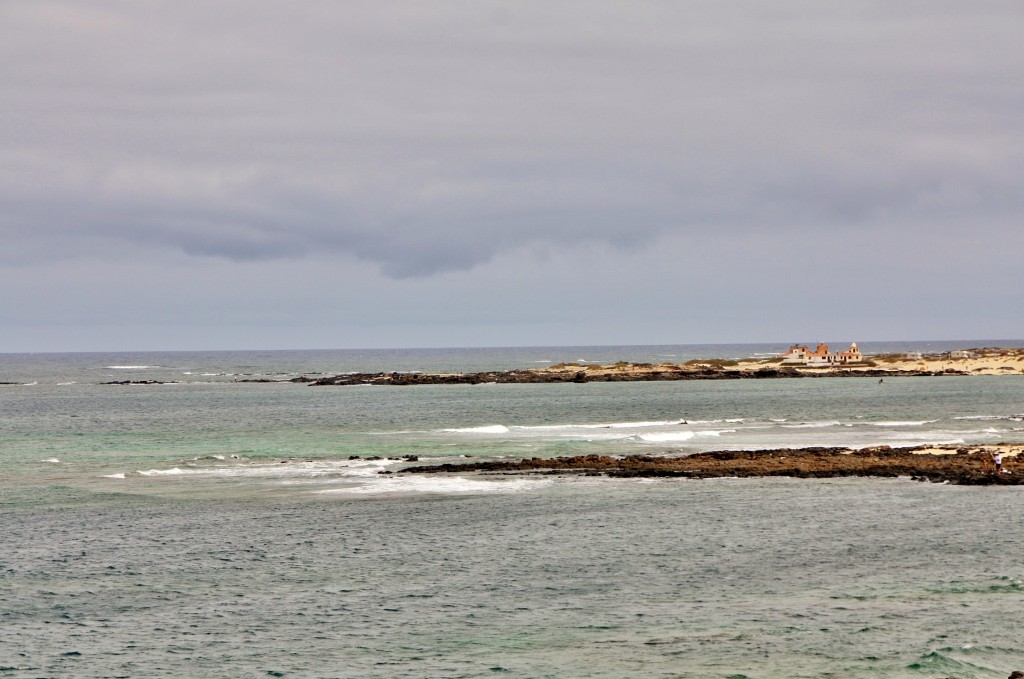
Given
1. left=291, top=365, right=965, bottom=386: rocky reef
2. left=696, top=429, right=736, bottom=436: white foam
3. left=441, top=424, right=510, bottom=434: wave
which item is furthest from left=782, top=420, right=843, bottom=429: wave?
left=291, top=365, right=965, bottom=386: rocky reef

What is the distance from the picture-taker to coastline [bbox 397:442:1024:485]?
54625mm

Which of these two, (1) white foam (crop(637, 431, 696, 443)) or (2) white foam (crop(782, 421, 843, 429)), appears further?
(2) white foam (crop(782, 421, 843, 429))

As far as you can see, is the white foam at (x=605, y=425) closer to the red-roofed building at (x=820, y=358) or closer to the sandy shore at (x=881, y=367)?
the sandy shore at (x=881, y=367)

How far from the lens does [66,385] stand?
580ft

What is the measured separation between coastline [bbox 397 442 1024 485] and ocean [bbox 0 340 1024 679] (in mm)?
2266

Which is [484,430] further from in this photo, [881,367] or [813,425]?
[881,367]

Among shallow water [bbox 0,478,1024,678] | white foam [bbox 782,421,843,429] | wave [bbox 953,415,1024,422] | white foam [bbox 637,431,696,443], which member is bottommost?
shallow water [bbox 0,478,1024,678]

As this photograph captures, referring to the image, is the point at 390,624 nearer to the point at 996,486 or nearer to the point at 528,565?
the point at 528,565

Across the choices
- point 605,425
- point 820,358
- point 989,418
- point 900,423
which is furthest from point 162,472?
point 820,358

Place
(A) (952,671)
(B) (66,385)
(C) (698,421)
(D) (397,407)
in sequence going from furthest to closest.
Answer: (B) (66,385)
(D) (397,407)
(C) (698,421)
(A) (952,671)

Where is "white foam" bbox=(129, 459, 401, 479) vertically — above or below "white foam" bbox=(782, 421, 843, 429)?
below

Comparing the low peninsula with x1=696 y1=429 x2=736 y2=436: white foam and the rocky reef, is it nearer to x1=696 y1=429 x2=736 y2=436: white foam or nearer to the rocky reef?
the rocky reef

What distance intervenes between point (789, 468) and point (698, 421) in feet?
114

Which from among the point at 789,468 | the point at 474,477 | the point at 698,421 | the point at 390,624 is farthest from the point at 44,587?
the point at 698,421
